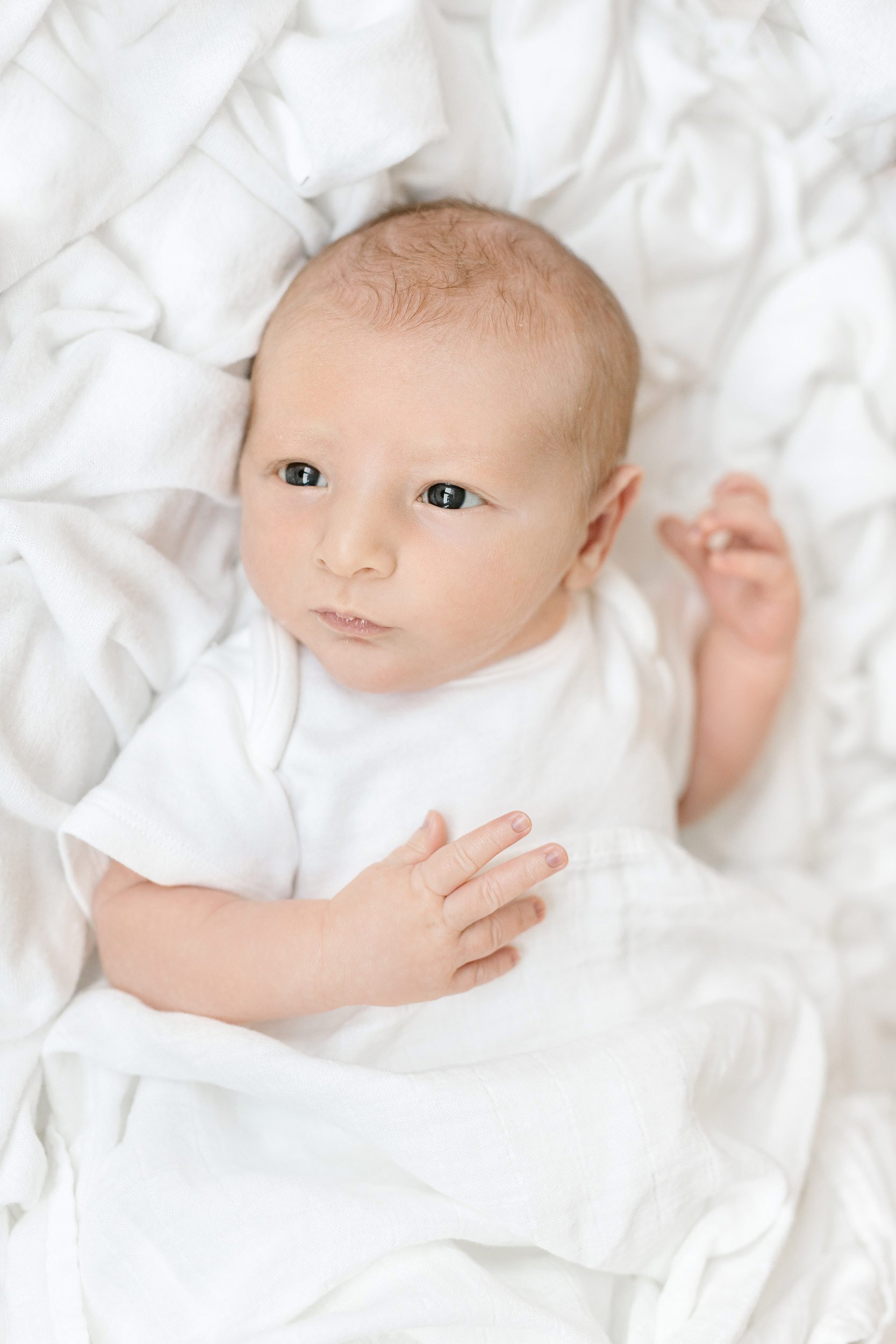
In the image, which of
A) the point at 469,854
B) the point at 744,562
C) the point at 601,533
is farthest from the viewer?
the point at 744,562

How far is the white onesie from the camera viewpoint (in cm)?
117

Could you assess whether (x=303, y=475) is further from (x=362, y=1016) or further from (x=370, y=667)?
(x=362, y=1016)

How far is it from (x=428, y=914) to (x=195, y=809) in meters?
0.26

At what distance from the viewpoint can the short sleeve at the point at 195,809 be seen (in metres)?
1.14

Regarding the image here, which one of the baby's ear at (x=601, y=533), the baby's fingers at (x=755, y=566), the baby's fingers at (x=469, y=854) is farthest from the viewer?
the baby's fingers at (x=755, y=566)

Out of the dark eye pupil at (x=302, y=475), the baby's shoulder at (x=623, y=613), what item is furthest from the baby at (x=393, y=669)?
the baby's shoulder at (x=623, y=613)

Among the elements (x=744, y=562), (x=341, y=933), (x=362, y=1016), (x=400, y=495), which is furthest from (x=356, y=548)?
(x=744, y=562)

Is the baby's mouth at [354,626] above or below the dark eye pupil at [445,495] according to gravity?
below

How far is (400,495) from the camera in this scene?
112cm

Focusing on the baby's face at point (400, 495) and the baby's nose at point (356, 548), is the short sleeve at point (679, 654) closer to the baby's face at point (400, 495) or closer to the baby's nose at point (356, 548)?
the baby's face at point (400, 495)

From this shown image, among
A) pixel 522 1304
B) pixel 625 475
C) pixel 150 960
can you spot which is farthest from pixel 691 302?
pixel 522 1304

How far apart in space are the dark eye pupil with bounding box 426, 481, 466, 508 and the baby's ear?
19 cm

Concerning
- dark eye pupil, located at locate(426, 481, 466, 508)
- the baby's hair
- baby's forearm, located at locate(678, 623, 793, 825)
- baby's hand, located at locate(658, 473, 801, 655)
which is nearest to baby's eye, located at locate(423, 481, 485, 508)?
dark eye pupil, located at locate(426, 481, 466, 508)

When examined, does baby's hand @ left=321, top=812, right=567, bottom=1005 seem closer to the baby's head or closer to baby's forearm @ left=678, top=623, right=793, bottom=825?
the baby's head
